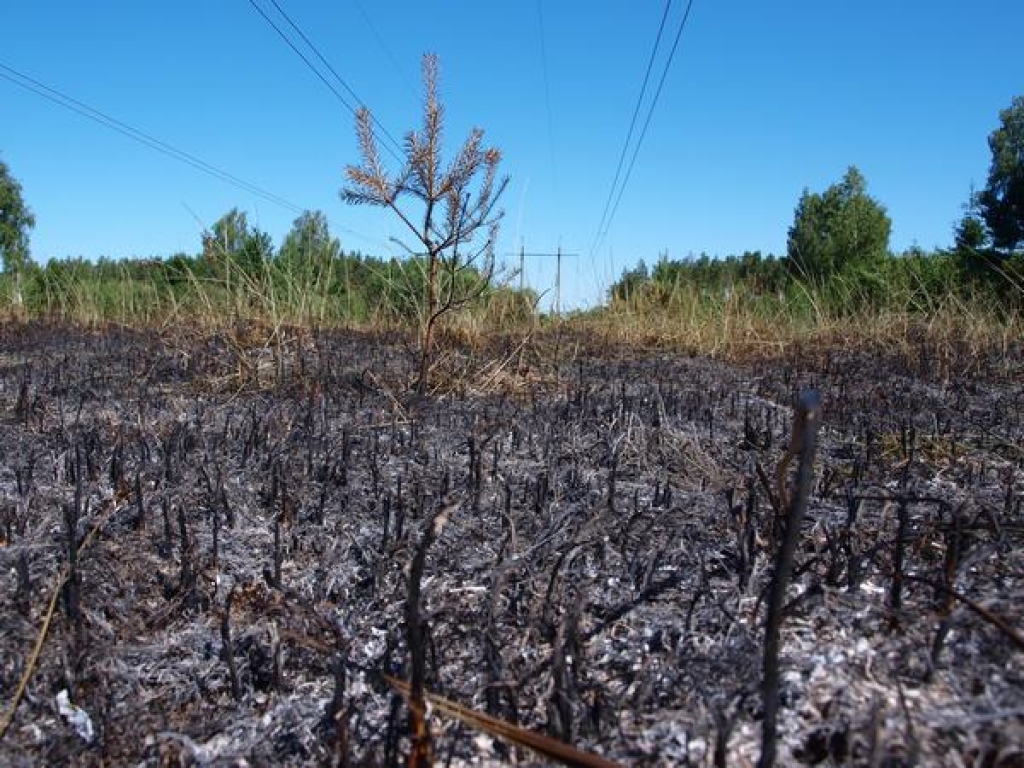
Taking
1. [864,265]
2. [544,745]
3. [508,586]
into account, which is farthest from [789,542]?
[864,265]

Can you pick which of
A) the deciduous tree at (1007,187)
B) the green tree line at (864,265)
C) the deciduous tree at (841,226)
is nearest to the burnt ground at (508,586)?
the green tree line at (864,265)

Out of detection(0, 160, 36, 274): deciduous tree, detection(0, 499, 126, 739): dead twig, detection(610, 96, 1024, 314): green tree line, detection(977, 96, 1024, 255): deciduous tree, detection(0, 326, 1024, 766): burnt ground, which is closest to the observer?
detection(0, 326, 1024, 766): burnt ground

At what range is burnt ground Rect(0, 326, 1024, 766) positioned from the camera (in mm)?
1102

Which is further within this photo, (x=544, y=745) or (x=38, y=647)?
(x=38, y=647)

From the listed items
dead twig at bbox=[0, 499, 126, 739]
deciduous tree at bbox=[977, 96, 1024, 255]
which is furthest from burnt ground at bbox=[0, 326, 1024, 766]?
deciduous tree at bbox=[977, 96, 1024, 255]

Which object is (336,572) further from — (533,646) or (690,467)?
(690,467)

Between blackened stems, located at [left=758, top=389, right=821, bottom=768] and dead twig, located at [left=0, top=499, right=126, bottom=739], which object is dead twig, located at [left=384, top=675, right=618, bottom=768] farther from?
dead twig, located at [left=0, top=499, right=126, bottom=739]

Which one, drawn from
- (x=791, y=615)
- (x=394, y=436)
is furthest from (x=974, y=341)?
(x=791, y=615)

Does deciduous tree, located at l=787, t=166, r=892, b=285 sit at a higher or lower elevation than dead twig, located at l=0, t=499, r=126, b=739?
higher

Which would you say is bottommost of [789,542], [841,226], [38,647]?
[38,647]

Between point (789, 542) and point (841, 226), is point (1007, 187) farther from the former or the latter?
point (789, 542)

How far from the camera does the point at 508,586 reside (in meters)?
1.63

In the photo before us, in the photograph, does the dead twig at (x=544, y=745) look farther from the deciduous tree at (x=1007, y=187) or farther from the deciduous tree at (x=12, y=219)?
the deciduous tree at (x=12, y=219)

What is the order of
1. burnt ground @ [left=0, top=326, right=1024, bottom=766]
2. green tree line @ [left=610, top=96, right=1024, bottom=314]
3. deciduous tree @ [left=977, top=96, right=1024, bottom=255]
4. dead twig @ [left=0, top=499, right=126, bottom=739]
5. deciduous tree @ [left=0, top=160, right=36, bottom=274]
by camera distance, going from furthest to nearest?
deciduous tree @ [left=0, top=160, right=36, bottom=274]
deciduous tree @ [left=977, top=96, right=1024, bottom=255]
green tree line @ [left=610, top=96, right=1024, bottom=314]
dead twig @ [left=0, top=499, right=126, bottom=739]
burnt ground @ [left=0, top=326, right=1024, bottom=766]
